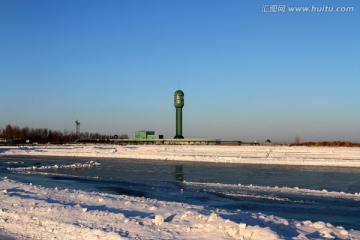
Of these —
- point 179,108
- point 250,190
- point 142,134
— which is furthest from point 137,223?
point 142,134

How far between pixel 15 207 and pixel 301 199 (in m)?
9.64

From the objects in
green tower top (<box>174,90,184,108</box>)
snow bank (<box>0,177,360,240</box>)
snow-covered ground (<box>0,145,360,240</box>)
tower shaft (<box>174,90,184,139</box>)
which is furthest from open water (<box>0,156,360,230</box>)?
green tower top (<box>174,90,184,108</box>)

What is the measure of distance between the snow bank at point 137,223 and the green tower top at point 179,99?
3353 inches

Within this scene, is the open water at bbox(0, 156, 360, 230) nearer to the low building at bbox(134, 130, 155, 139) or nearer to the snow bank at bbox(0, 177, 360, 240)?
the snow bank at bbox(0, 177, 360, 240)

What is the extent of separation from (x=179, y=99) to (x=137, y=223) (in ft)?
291

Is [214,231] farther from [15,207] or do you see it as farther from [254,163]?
[254,163]

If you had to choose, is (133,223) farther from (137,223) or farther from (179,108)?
(179,108)

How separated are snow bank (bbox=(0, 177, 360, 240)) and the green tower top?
85166 mm

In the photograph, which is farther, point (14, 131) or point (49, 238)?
point (14, 131)

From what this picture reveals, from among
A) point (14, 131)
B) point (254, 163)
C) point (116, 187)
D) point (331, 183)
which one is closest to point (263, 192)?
point (331, 183)

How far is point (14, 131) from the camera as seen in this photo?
14262 centimetres

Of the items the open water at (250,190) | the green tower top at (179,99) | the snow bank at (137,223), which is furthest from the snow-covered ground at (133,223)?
the green tower top at (179,99)

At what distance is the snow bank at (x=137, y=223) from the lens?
8578 mm

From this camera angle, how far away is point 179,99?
97938 millimetres
